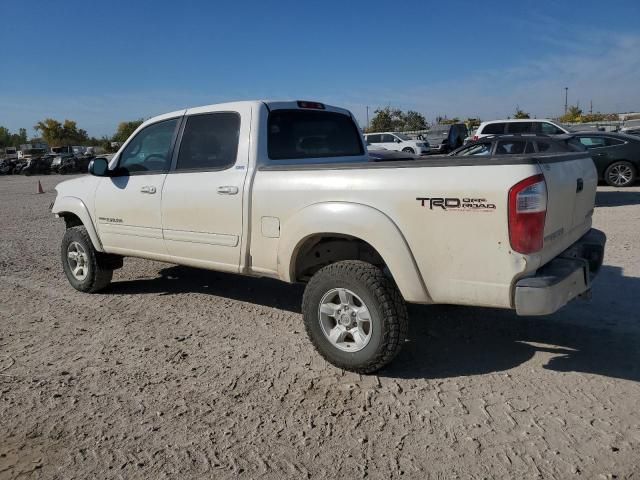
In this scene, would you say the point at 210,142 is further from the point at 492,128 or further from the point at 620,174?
the point at 492,128

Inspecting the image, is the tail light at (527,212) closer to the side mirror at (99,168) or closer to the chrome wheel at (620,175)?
the side mirror at (99,168)

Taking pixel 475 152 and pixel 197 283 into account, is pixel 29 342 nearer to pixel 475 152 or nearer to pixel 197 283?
pixel 197 283

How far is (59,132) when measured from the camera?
96.3 meters

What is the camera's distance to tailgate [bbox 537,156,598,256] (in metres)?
3.26

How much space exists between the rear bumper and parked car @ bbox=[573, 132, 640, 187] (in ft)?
39.3

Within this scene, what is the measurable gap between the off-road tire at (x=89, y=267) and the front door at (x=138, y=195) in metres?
0.29

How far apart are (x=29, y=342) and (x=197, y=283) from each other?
211 centimetres

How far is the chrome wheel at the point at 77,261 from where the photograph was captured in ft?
20.0

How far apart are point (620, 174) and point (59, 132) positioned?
98.8 meters

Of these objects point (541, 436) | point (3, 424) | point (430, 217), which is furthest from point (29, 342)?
point (541, 436)

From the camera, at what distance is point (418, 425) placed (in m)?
3.21

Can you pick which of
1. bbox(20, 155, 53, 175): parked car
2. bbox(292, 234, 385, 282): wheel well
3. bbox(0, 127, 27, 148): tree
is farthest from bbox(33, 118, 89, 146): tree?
bbox(292, 234, 385, 282): wheel well

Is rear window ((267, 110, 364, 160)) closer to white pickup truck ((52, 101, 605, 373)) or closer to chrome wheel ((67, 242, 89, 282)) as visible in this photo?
white pickup truck ((52, 101, 605, 373))

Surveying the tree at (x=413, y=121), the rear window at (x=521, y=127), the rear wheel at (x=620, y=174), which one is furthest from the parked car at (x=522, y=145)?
the tree at (x=413, y=121)
